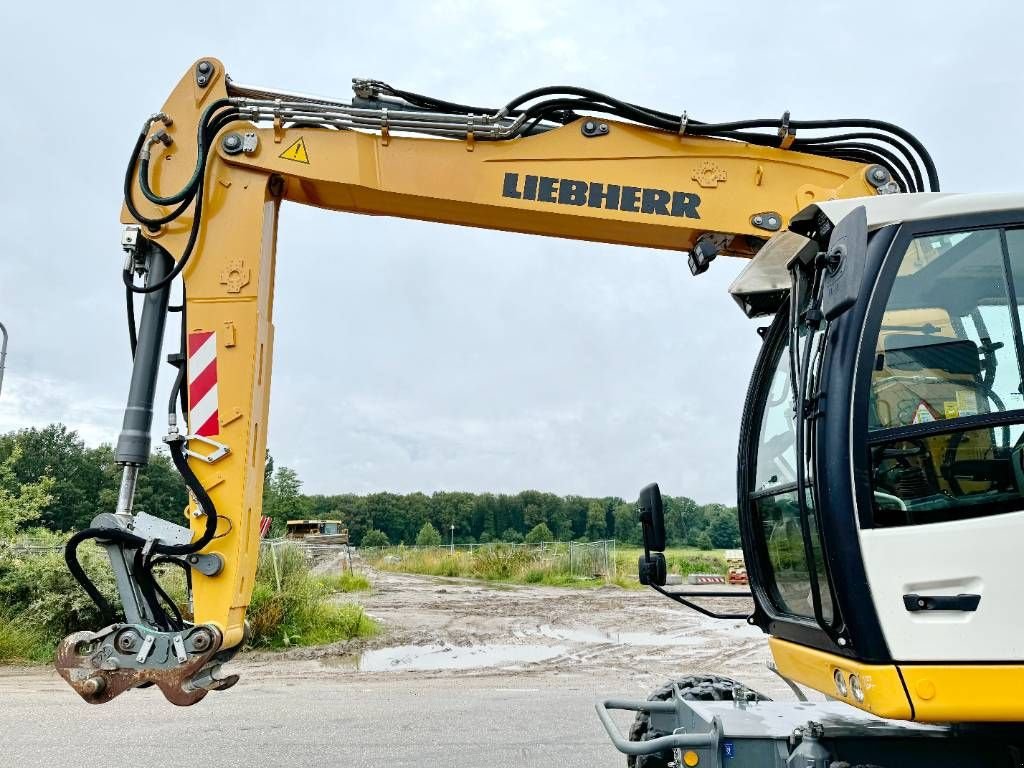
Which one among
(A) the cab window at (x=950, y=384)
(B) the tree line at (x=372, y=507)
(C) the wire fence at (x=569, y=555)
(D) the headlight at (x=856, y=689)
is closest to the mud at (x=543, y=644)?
(C) the wire fence at (x=569, y=555)

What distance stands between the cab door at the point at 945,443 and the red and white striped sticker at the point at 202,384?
297 centimetres

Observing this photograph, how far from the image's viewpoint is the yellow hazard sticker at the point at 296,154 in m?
4.46

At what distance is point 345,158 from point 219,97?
768mm

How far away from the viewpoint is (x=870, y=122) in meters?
4.52

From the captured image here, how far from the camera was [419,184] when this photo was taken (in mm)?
4512

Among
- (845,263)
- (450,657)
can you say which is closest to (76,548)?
(845,263)

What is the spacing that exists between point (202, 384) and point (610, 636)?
9629 mm

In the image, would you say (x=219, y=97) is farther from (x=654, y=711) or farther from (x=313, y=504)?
(x=313, y=504)

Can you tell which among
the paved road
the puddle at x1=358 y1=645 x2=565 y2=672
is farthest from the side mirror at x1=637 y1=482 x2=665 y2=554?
the puddle at x1=358 y1=645 x2=565 y2=672

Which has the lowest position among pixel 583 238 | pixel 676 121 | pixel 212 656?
pixel 212 656

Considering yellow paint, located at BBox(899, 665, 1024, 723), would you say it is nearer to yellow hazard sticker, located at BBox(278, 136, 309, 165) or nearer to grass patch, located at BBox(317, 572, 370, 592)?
yellow hazard sticker, located at BBox(278, 136, 309, 165)

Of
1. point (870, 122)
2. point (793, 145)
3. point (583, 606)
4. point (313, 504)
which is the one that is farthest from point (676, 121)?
point (313, 504)

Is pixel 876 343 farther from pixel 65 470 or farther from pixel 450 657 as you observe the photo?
pixel 65 470

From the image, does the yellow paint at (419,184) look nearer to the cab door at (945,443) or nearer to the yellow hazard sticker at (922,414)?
the cab door at (945,443)
